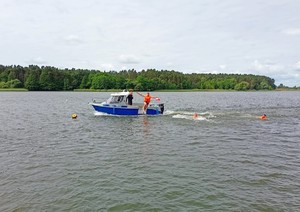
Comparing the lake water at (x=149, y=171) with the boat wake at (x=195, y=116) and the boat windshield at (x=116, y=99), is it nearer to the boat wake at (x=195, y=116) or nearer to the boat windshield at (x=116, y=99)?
the boat wake at (x=195, y=116)

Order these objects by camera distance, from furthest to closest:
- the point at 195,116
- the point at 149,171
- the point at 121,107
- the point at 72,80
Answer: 1. the point at 72,80
2. the point at 121,107
3. the point at 195,116
4. the point at 149,171

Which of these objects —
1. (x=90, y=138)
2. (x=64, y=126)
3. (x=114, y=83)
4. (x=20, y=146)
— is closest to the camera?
(x=20, y=146)

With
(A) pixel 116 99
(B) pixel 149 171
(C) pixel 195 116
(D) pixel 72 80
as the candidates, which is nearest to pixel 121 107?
(A) pixel 116 99

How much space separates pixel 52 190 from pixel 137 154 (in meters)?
6.49

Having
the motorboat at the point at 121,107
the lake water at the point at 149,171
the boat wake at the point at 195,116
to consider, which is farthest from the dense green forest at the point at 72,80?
the lake water at the point at 149,171

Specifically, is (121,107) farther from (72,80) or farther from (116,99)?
(72,80)

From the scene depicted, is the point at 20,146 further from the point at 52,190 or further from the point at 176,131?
the point at 176,131

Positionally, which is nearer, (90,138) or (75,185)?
(75,185)

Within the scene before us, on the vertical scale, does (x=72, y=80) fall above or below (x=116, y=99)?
above

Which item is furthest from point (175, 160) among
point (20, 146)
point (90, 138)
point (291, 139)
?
point (291, 139)

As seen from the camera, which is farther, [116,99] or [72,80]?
[72,80]

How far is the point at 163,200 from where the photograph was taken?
1065 centimetres

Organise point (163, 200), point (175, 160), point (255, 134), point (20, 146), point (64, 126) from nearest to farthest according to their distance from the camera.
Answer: point (163, 200) < point (175, 160) < point (20, 146) < point (255, 134) < point (64, 126)

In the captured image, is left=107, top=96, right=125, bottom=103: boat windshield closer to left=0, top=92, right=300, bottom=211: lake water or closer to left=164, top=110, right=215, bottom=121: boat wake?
left=164, top=110, right=215, bottom=121: boat wake
